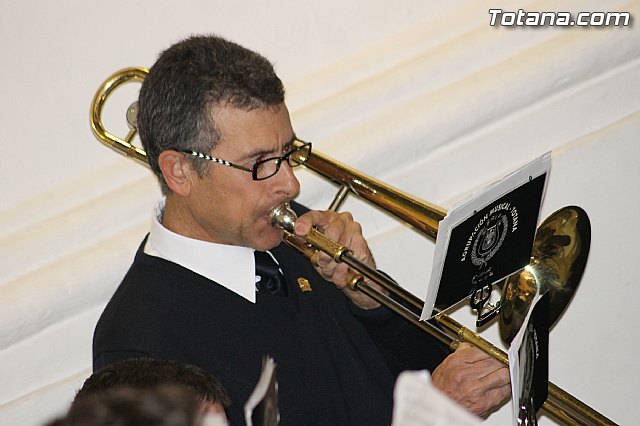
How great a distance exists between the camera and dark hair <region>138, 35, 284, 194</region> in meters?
2.17

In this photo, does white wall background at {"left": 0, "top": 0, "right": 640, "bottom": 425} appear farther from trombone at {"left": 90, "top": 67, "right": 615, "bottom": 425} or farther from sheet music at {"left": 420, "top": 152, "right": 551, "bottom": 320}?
sheet music at {"left": 420, "top": 152, "right": 551, "bottom": 320}

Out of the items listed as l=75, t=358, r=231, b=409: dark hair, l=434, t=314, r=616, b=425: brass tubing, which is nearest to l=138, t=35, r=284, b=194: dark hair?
l=434, t=314, r=616, b=425: brass tubing

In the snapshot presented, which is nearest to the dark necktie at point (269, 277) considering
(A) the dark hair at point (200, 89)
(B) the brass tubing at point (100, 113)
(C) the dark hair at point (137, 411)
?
(A) the dark hair at point (200, 89)

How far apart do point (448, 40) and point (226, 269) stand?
0.90 meters

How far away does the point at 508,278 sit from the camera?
213 centimetres

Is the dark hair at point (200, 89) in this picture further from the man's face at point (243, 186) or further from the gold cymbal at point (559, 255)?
the gold cymbal at point (559, 255)

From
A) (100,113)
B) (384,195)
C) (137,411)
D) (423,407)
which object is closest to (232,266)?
(384,195)

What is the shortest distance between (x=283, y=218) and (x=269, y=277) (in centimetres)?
14

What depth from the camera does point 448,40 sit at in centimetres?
278

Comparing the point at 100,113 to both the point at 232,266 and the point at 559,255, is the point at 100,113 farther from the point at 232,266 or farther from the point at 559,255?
the point at 559,255

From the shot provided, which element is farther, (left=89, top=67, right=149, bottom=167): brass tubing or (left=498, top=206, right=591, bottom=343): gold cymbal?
(left=89, top=67, right=149, bottom=167): brass tubing

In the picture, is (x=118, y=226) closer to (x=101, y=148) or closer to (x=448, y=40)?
(x=101, y=148)

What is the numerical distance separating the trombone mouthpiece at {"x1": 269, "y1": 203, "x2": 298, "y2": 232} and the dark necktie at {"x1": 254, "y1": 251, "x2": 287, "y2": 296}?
0.11m

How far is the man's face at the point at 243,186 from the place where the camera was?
2.17m
